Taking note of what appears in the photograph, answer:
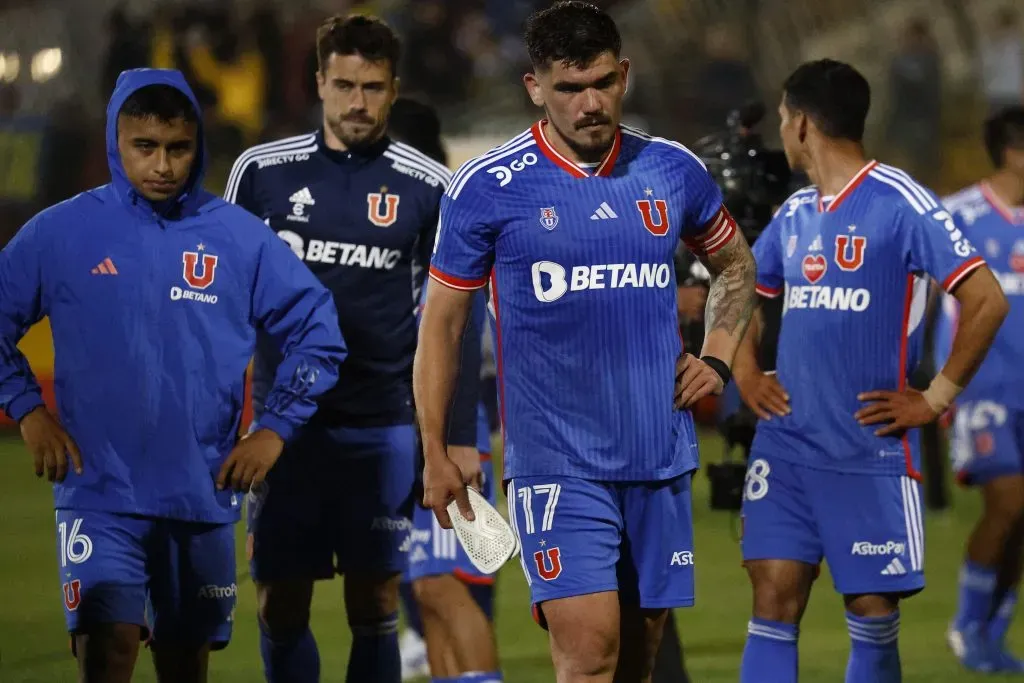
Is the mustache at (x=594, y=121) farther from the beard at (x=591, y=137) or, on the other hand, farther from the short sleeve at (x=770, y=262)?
the short sleeve at (x=770, y=262)

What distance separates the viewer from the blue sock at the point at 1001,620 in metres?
7.48

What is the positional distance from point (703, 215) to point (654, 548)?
35.5 inches

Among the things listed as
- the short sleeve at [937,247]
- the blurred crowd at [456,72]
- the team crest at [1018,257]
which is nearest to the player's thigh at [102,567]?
the short sleeve at [937,247]

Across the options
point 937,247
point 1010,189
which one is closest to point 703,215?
point 937,247

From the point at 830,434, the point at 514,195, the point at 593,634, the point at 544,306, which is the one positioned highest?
the point at 514,195

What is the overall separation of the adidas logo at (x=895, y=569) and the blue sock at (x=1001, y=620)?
7.31 ft

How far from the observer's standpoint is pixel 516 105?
54.9 ft

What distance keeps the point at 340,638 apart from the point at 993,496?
2.96 m

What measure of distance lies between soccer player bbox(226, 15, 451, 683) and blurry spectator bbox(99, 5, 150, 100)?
34.5ft

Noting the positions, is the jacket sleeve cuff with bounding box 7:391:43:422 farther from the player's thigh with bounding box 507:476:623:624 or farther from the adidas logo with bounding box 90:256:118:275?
the player's thigh with bounding box 507:476:623:624

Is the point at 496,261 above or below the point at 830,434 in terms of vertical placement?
above

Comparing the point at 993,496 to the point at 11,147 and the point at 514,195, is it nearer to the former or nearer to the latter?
the point at 514,195

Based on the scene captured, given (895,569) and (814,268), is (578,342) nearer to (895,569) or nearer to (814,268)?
(814,268)

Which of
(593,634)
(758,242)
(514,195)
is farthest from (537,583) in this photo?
(758,242)
